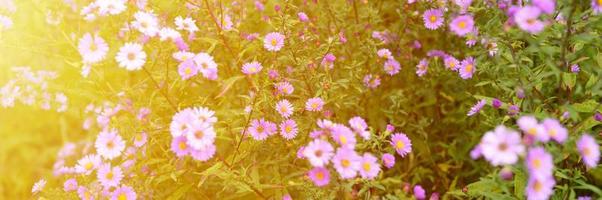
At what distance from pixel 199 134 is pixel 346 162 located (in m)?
0.43

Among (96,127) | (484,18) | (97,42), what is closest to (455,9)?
(484,18)

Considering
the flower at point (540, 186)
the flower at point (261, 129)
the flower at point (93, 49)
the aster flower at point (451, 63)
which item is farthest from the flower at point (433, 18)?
the flower at point (93, 49)

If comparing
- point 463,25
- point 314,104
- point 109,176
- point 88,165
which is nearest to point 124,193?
point 109,176

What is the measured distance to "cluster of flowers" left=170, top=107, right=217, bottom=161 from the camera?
5.31 ft

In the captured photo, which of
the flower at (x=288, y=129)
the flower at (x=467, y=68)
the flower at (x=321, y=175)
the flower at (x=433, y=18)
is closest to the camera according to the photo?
the flower at (x=321, y=175)

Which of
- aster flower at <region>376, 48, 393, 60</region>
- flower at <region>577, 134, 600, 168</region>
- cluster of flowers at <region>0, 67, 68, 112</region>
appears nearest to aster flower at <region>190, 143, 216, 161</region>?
flower at <region>577, 134, 600, 168</region>

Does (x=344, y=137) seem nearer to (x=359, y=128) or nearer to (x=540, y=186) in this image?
(x=359, y=128)

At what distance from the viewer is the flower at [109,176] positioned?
2055 mm

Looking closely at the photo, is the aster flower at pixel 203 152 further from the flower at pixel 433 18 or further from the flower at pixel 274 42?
the flower at pixel 433 18

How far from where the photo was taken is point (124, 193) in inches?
80.2

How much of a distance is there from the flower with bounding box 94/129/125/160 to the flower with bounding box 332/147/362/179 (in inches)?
33.5

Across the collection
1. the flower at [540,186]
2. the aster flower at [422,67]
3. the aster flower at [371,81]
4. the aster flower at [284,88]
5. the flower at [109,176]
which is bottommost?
the flower at [540,186]

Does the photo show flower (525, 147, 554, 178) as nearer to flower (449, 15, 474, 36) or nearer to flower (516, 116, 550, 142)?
flower (516, 116, 550, 142)

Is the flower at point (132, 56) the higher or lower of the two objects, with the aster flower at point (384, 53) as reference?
lower
